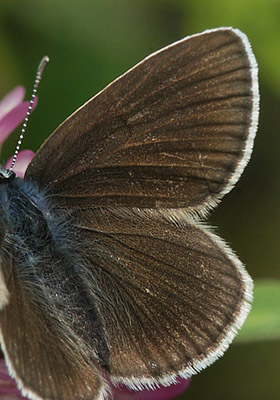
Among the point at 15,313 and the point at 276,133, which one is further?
the point at 276,133

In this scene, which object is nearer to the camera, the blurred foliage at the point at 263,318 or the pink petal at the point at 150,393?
the pink petal at the point at 150,393

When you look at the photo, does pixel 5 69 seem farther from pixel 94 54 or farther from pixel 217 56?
pixel 217 56

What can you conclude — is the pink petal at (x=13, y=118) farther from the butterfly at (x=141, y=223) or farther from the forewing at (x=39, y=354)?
the forewing at (x=39, y=354)

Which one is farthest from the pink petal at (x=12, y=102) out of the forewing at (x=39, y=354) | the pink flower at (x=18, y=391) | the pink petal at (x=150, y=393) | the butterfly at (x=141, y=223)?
the pink petal at (x=150, y=393)

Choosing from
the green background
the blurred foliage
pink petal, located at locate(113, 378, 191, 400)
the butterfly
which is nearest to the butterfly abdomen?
the butterfly

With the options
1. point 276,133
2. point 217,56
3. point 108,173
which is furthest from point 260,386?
point 217,56
